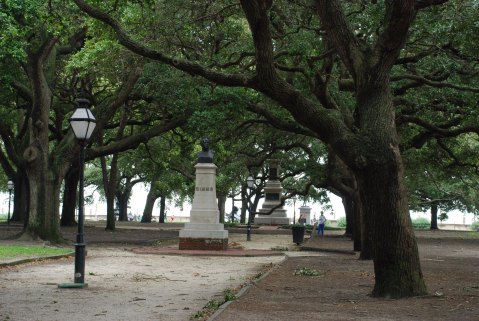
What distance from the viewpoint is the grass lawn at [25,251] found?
61.5 feet

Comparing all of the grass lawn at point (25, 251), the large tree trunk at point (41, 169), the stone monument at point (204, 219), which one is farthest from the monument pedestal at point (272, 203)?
the grass lawn at point (25, 251)

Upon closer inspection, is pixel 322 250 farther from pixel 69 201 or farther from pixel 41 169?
pixel 69 201

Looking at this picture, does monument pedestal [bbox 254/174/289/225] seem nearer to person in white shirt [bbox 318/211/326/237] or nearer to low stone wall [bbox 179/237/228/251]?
person in white shirt [bbox 318/211/326/237]

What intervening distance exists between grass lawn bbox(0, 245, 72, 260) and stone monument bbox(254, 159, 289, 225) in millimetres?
30898

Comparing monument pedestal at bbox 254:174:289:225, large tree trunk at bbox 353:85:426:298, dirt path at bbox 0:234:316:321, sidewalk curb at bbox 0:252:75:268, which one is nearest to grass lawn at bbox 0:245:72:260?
sidewalk curb at bbox 0:252:75:268

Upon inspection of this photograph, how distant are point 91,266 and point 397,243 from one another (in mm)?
8557

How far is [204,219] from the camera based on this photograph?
992 inches

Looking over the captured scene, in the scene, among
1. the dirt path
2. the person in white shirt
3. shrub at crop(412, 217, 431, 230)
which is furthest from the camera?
shrub at crop(412, 217, 431, 230)

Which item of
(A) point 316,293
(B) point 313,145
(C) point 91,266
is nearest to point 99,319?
(A) point 316,293

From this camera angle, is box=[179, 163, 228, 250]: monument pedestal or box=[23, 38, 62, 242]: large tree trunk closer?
box=[23, 38, 62, 242]: large tree trunk

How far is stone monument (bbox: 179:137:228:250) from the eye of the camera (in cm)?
2480

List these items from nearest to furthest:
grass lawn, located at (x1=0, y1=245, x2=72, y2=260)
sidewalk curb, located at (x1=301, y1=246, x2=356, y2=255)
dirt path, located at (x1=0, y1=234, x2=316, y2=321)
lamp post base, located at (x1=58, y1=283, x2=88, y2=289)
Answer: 1. dirt path, located at (x1=0, y1=234, x2=316, y2=321)
2. lamp post base, located at (x1=58, y1=283, x2=88, y2=289)
3. grass lawn, located at (x1=0, y1=245, x2=72, y2=260)
4. sidewalk curb, located at (x1=301, y1=246, x2=356, y2=255)

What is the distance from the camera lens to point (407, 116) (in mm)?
20281

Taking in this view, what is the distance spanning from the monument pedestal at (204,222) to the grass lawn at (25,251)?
469 centimetres
